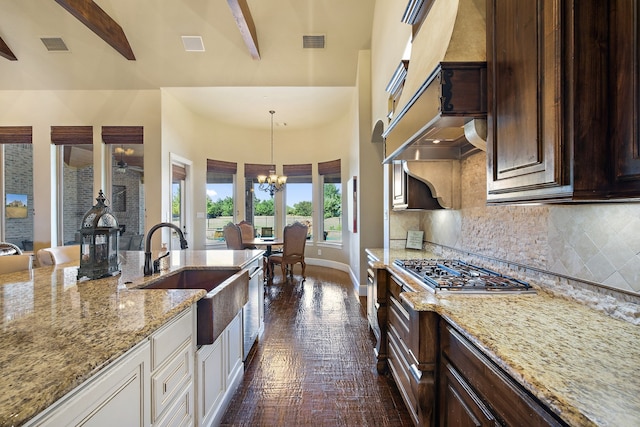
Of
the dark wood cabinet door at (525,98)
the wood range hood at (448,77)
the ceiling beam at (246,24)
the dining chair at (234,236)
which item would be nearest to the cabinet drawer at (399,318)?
the dark wood cabinet door at (525,98)

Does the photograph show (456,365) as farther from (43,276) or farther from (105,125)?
(105,125)

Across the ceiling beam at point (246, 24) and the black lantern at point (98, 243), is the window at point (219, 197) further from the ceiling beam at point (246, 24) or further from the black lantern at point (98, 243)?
the black lantern at point (98, 243)

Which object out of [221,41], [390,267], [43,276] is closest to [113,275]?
[43,276]

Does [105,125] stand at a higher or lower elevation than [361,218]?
higher

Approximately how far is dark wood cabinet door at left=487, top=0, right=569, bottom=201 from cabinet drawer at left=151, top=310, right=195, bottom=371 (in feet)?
4.90

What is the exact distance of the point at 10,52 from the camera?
4812 mm

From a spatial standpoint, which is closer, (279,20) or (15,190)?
(279,20)

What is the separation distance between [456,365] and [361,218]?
11.4ft

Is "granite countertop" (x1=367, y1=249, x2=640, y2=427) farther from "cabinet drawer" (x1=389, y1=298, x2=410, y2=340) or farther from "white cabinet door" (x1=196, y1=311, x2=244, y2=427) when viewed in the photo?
"white cabinet door" (x1=196, y1=311, x2=244, y2=427)

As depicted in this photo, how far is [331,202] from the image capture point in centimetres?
693

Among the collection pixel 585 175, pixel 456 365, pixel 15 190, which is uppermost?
pixel 15 190

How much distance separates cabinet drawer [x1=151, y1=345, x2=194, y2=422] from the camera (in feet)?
3.40

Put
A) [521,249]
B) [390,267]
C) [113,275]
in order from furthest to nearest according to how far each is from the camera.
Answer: [390,267] → [113,275] → [521,249]

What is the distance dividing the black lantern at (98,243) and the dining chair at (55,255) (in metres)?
1.63
